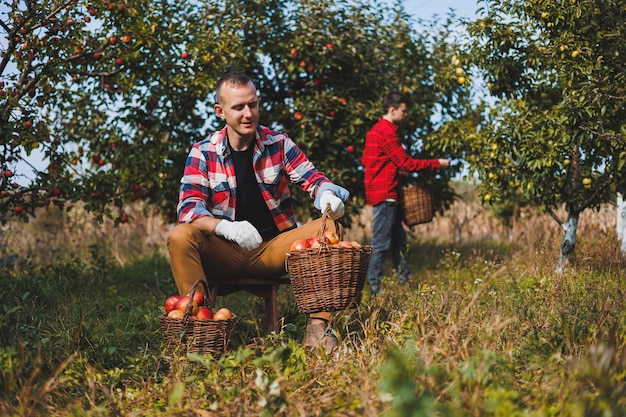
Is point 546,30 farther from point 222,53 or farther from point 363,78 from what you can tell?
point 222,53

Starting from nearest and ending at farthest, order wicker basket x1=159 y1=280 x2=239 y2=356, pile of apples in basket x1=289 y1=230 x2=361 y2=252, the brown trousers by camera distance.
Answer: wicker basket x1=159 y1=280 x2=239 y2=356, pile of apples in basket x1=289 y1=230 x2=361 y2=252, the brown trousers

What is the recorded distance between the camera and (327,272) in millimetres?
3184

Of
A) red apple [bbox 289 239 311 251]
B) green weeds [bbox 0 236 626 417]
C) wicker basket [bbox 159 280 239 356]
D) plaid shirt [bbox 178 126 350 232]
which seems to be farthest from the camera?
plaid shirt [bbox 178 126 350 232]

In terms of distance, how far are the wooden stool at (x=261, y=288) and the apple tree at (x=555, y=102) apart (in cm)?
226

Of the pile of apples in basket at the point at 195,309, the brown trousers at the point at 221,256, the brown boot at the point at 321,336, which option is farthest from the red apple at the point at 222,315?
the brown boot at the point at 321,336

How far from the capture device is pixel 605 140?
4.79m

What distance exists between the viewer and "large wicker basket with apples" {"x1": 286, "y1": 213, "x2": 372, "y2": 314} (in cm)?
318

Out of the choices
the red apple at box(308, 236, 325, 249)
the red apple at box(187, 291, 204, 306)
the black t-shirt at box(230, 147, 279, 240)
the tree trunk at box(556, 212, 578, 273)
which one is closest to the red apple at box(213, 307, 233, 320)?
the red apple at box(187, 291, 204, 306)

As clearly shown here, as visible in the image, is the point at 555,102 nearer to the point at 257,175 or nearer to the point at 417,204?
the point at 417,204

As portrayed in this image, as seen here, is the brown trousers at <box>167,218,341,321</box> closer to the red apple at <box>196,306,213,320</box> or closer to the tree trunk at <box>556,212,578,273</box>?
the red apple at <box>196,306,213,320</box>

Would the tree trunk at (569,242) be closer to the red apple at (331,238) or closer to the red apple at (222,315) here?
the red apple at (331,238)

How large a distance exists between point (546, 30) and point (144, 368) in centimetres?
395

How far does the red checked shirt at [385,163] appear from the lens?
578cm

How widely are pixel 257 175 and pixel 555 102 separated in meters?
2.92
